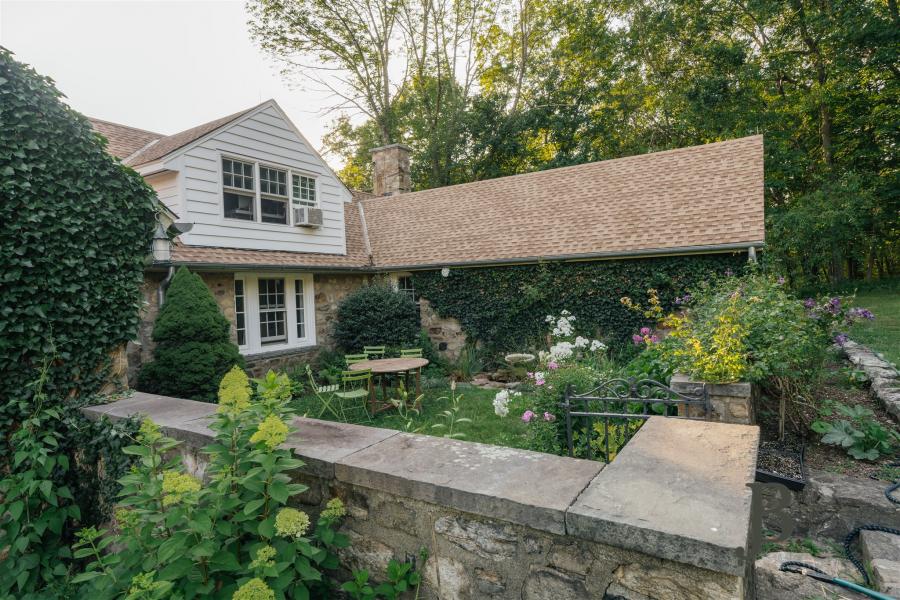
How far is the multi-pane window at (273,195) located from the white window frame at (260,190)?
32 millimetres

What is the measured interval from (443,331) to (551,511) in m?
10.4

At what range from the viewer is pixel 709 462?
1996 millimetres

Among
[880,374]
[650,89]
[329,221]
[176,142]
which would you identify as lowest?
[880,374]

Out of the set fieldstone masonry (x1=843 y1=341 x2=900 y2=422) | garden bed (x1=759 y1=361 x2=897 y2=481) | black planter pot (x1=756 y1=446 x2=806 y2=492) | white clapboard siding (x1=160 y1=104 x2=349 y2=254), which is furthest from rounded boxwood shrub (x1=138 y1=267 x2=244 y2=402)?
fieldstone masonry (x1=843 y1=341 x2=900 y2=422)

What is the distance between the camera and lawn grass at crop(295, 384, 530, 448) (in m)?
6.23

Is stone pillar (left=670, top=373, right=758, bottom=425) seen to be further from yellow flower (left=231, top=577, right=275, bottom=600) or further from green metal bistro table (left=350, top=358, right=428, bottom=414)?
green metal bistro table (left=350, top=358, right=428, bottom=414)

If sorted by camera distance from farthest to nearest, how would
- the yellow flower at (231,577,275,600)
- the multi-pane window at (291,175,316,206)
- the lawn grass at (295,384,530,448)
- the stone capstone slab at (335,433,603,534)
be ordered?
the multi-pane window at (291,175,316,206)
the lawn grass at (295,384,530,448)
the stone capstone slab at (335,433,603,534)
the yellow flower at (231,577,275,600)

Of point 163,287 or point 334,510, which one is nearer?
point 334,510

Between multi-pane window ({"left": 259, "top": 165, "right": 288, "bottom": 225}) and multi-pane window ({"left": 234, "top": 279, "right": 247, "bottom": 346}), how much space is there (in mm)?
1553

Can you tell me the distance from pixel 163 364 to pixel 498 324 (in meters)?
6.97

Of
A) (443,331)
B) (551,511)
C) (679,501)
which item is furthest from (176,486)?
(443,331)

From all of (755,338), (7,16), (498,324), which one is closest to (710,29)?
(498,324)

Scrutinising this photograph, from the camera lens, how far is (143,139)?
35.9 ft

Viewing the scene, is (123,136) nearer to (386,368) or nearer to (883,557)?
(386,368)
